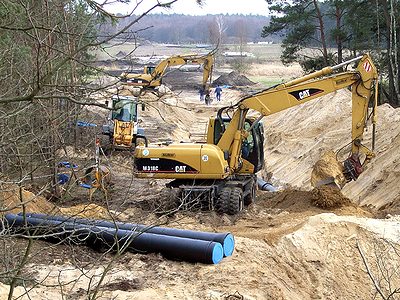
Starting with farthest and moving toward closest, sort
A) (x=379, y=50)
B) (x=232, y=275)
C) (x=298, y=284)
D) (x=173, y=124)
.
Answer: (x=173, y=124) < (x=379, y=50) < (x=298, y=284) < (x=232, y=275)

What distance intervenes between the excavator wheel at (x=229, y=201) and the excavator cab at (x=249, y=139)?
1.43 metres

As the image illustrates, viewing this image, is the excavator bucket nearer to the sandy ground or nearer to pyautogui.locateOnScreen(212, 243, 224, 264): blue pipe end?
the sandy ground

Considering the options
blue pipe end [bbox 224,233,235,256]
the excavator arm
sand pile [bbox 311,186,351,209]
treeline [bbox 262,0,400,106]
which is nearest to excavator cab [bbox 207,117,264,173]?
the excavator arm

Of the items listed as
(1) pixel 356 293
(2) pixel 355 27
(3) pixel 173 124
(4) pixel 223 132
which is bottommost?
(3) pixel 173 124

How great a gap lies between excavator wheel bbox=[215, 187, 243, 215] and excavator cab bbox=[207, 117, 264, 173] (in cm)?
143

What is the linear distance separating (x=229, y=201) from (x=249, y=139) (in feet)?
6.45

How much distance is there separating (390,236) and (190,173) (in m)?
4.63

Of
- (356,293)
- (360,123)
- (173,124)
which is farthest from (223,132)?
(173,124)

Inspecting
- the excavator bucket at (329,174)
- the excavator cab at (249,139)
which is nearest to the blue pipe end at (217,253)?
the excavator cab at (249,139)

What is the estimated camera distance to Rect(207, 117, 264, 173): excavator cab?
14780mm

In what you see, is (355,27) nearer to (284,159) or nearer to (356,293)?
(284,159)

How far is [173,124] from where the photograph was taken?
3447cm

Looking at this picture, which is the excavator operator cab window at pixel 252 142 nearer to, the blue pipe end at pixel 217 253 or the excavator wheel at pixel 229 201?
the excavator wheel at pixel 229 201

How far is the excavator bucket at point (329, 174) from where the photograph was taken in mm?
14398
